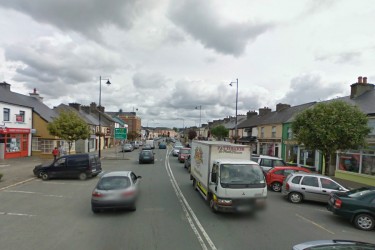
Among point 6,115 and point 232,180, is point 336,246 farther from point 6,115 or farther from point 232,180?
point 6,115

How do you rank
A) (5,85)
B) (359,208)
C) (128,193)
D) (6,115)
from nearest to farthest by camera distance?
(359,208)
(128,193)
(6,115)
(5,85)

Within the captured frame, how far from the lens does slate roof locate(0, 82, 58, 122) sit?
31.2 metres

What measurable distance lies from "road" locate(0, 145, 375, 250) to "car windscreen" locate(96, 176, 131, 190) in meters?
0.96

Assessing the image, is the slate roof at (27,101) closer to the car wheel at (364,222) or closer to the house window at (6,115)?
the house window at (6,115)

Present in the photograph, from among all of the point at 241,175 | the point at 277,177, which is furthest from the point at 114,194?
the point at 277,177

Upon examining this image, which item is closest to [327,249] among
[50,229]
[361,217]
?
[361,217]

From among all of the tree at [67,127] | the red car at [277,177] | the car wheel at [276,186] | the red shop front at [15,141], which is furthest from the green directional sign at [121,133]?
the car wheel at [276,186]

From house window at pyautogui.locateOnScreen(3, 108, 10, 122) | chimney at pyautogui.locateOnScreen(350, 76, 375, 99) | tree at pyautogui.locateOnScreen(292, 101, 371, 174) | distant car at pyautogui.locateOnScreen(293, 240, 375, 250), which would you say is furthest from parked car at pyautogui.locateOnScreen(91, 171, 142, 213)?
chimney at pyautogui.locateOnScreen(350, 76, 375, 99)

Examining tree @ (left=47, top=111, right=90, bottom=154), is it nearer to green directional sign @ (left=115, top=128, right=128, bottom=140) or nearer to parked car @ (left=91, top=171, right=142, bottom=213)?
green directional sign @ (left=115, top=128, right=128, bottom=140)

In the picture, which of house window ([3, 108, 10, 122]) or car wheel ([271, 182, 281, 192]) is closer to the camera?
car wheel ([271, 182, 281, 192])

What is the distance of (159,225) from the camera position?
31.3 feet

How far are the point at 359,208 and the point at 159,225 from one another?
6792 mm

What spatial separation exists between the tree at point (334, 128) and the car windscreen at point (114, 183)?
41.2 ft

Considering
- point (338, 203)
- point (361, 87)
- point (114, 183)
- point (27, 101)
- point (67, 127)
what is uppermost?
point (361, 87)
